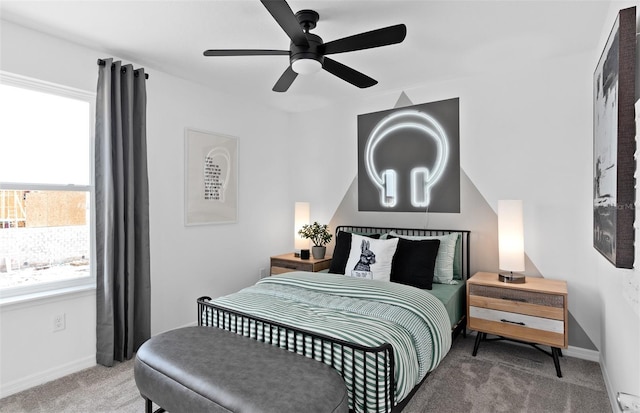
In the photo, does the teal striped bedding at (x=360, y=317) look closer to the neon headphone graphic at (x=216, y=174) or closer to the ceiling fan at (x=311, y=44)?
the neon headphone graphic at (x=216, y=174)

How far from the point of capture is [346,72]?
254 cm

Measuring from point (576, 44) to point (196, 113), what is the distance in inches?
138

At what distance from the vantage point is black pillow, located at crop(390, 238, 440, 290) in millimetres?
3271

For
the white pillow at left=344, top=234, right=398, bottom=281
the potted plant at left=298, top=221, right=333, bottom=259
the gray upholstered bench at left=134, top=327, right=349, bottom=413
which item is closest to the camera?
the gray upholstered bench at left=134, top=327, right=349, bottom=413

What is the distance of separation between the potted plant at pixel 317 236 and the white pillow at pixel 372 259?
0.79 m

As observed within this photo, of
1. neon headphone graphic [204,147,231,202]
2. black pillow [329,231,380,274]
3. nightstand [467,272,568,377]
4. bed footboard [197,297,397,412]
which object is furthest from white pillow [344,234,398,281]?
neon headphone graphic [204,147,231,202]

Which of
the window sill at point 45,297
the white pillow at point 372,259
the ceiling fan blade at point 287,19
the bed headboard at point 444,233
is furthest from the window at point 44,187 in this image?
the bed headboard at point 444,233

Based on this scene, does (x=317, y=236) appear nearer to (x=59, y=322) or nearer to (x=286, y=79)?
(x=286, y=79)

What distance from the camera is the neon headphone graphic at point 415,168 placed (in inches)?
151

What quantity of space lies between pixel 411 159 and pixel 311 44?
2146 millimetres

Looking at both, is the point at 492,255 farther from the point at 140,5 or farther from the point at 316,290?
the point at 140,5

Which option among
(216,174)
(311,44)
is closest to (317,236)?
(216,174)

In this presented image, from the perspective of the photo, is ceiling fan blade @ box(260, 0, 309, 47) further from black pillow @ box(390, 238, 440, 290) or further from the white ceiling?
black pillow @ box(390, 238, 440, 290)

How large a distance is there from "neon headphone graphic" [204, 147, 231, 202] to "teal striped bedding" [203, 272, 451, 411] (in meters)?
1.37
